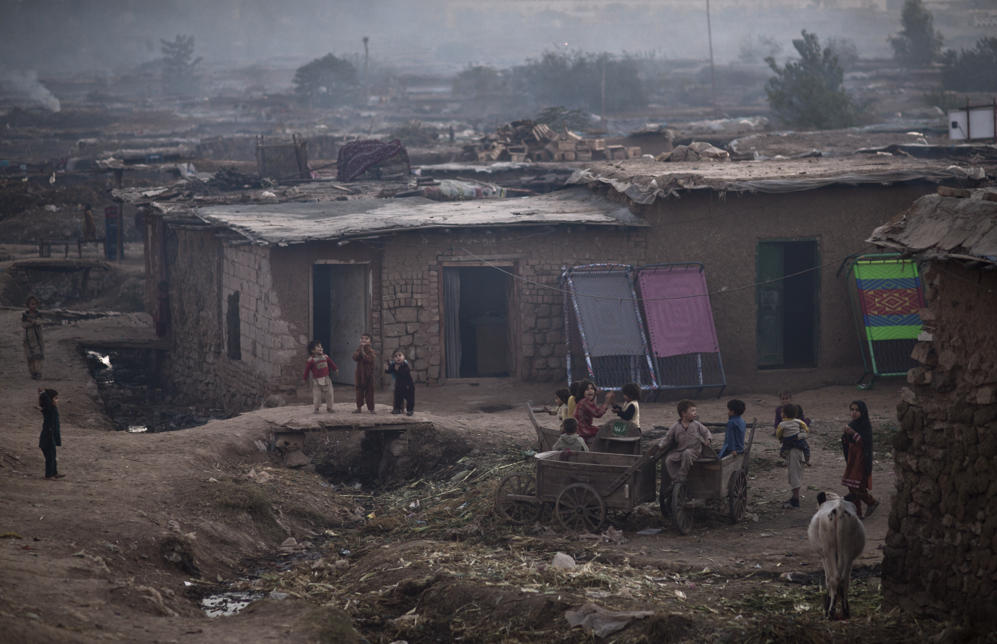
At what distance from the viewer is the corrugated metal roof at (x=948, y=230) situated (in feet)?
22.1

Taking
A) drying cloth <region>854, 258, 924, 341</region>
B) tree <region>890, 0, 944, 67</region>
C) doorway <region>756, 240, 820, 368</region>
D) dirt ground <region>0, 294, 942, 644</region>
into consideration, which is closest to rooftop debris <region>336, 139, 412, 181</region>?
doorway <region>756, 240, 820, 368</region>

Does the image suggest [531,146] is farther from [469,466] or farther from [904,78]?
[904,78]

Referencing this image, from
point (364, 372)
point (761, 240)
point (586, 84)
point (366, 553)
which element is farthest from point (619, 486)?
point (586, 84)

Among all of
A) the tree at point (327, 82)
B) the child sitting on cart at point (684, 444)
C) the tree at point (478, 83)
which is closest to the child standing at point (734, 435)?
the child sitting on cart at point (684, 444)

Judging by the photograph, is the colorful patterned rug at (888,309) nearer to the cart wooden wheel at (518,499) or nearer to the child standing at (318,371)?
the cart wooden wheel at (518,499)

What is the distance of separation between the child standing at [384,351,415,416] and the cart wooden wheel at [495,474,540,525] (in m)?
3.27

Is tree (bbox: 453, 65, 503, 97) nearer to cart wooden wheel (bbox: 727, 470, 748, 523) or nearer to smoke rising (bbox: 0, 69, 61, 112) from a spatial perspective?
smoke rising (bbox: 0, 69, 61, 112)

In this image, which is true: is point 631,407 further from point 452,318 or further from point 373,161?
point 373,161

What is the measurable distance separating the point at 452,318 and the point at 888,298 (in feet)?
21.9

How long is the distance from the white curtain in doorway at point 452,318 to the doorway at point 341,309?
126 cm

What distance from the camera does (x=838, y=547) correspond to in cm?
736

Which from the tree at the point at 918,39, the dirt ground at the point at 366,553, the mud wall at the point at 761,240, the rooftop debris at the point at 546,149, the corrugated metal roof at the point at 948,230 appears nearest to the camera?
the corrugated metal roof at the point at 948,230

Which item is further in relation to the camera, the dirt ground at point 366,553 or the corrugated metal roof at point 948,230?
the dirt ground at point 366,553

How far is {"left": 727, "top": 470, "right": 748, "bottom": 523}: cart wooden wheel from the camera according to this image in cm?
998
